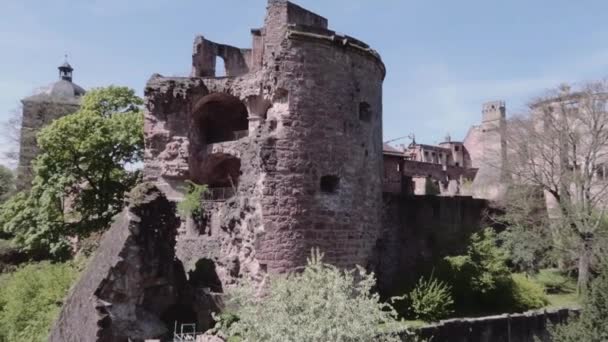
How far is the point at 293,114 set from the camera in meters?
16.8

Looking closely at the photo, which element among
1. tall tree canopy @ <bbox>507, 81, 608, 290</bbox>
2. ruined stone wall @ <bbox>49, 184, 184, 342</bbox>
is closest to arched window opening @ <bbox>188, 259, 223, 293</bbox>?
ruined stone wall @ <bbox>49, 184, 184, 342</bbox>

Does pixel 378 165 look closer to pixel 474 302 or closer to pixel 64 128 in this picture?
pixel 474 302

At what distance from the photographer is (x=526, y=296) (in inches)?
808

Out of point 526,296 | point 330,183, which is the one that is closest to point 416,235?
point 526,296

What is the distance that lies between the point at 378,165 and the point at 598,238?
1008 cm

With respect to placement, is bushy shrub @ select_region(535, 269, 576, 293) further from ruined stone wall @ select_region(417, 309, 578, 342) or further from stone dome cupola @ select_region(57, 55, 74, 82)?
stone dome cupola @ select_region(57, 55, 74, 82)

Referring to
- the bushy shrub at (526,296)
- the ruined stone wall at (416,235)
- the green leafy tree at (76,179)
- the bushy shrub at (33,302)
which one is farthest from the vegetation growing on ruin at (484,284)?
the green leafy tree at (76,179)

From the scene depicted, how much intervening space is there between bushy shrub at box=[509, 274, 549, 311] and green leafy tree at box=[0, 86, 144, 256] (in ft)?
55.3

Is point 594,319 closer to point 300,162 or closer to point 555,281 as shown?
point 300,162

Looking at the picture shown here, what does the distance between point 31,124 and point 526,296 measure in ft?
98.8

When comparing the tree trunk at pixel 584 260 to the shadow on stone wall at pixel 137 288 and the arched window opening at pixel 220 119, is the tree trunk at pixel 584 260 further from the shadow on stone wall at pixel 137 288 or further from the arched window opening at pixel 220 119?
the shadow on stone wall at pixel 137 288

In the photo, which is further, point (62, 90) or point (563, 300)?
point (62, 90)

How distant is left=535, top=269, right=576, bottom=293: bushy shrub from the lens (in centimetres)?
2420

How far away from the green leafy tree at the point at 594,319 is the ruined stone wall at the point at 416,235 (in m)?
7.10
